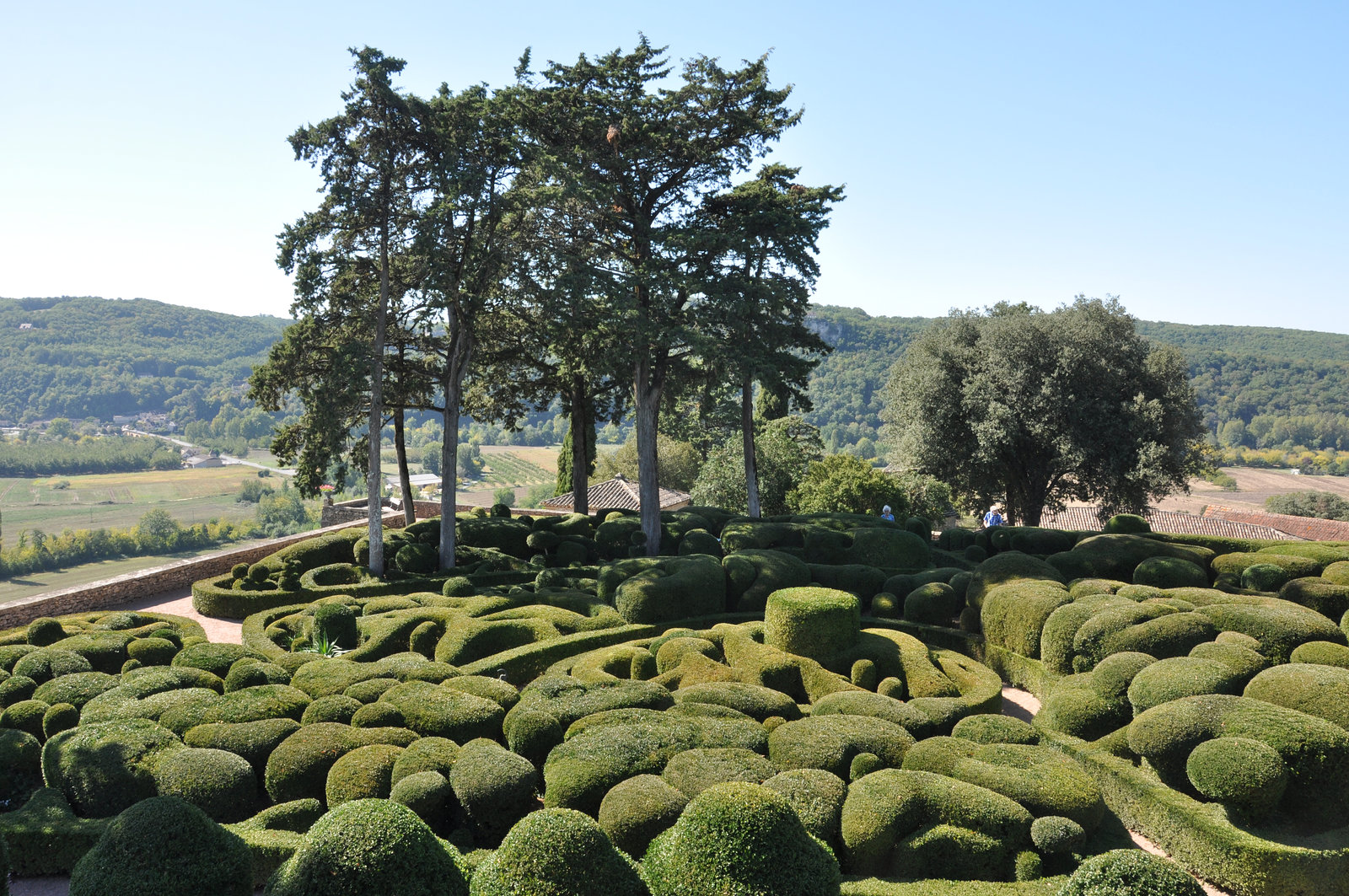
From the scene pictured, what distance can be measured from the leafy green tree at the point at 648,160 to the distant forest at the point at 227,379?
240 ft

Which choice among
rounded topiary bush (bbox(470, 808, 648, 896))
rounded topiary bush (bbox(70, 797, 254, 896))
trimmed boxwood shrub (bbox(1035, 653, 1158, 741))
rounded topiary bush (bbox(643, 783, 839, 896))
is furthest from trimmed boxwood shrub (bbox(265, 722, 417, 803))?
trimmed boxwood shrub (bbox(1035, 653, 1158, 741))

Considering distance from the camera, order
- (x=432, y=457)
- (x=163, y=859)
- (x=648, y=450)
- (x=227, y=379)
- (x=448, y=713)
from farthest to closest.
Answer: (x=432, y=457) < (x=227, y=379) < (x=648, y=450) < (x=448, y=713) < (x=163, y=859)

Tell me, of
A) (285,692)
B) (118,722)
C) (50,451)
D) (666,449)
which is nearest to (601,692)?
(285,692)

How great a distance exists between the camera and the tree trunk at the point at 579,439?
28406 millimetres

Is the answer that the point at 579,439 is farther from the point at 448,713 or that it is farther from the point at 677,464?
the point at 677,464

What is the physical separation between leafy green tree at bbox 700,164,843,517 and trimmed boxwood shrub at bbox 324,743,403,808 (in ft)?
47.8

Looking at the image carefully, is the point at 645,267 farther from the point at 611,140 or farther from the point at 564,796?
the point at 564,796

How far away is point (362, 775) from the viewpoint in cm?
930

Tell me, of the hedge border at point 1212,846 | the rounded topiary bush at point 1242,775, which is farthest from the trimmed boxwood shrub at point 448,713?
the rounded topiary bush at point 1242,775

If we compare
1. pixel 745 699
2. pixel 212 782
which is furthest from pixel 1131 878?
pixel 212 782

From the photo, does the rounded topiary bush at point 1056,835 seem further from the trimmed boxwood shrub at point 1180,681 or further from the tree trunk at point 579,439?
the tree trunk at point 579,439

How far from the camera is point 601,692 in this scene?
11.5 meters

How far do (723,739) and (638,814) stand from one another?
2.03 m

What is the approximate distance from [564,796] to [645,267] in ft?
54.2
